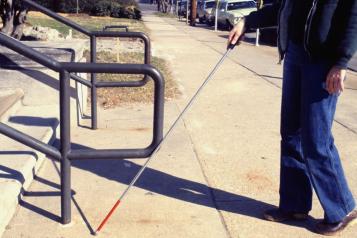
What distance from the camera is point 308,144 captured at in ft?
9.95

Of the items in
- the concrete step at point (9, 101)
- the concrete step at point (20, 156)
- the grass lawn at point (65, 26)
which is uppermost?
the concrete step at point (9, 101)

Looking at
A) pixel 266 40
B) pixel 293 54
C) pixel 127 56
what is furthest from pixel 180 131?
pixel 266 40

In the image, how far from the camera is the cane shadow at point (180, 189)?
356cm

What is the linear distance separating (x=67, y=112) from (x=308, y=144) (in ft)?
4.65

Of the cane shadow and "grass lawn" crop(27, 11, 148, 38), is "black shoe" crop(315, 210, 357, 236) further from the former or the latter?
"grass lawn" crop(27, 11, 148, 38)

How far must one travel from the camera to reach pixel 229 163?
445 centimetres

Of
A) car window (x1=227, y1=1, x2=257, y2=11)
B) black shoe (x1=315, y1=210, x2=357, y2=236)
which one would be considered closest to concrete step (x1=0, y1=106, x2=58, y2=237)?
black shoe (x1=315, y1=210, x2=357, y2=236)

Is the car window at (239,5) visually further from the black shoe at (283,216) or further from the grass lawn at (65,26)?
the black shoe at (283,216)

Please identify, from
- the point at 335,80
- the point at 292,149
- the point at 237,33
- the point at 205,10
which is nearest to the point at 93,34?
the point at 237,33

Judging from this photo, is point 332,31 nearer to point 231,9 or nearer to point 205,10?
point 231,9

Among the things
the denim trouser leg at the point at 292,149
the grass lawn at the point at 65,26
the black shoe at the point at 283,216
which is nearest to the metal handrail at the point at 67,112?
the denim trouser leg at the point at 292,149

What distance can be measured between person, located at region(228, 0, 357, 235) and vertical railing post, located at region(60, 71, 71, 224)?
1.14 meters

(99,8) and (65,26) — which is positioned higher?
(99,8)

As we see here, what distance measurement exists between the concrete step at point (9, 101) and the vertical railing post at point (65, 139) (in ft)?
5.43
